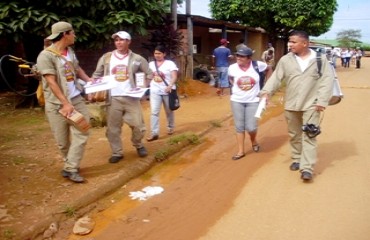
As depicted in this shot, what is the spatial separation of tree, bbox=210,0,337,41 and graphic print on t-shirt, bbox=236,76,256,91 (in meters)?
17.7

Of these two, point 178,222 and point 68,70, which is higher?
point 68,70

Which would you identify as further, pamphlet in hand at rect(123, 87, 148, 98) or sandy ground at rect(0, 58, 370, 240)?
pamphlet in hand at rect(123, 87, 148, 98)

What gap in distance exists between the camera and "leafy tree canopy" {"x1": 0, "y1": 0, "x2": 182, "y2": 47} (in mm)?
8117

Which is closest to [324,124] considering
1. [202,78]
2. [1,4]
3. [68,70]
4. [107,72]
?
[107,72]

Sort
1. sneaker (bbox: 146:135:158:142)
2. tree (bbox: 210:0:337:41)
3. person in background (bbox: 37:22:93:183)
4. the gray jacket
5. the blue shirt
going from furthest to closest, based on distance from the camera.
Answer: tree (bbox: 210:0:337:41)
the blue shirt
sneaker (bbox: 146:135:158:142)
the gray jacket
person in background (bbox: 37:22:93:183)

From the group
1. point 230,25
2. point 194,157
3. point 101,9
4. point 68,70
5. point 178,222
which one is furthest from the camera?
point 230,25

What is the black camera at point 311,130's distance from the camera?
16.0 feet

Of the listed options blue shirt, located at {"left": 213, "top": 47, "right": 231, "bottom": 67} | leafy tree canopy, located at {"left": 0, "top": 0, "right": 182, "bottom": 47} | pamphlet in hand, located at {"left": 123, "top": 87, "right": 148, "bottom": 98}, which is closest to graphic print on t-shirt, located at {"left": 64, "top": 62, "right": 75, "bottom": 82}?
pamphlet in hand, located at {"left": 123, "top": 87, "right": 148, "bottom": 98}

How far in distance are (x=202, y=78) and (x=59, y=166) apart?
10.7m

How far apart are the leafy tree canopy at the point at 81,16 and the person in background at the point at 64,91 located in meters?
3.93

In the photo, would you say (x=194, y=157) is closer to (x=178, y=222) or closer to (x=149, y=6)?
(x=178, y=222)

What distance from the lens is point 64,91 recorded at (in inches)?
175

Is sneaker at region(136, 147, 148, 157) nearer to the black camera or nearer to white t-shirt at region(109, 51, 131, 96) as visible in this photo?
white t-shirt at region(109, 51, 131, 96)

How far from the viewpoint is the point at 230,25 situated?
20.2 meters
